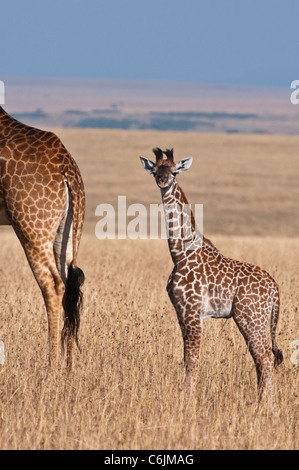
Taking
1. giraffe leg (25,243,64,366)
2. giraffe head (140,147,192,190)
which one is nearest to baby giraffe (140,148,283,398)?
giraffe head (140,147,192,190)

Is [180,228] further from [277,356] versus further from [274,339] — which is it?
[277,356]

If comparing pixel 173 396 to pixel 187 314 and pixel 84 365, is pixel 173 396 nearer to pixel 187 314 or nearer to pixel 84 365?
pixel 187 314

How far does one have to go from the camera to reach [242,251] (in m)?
18.5

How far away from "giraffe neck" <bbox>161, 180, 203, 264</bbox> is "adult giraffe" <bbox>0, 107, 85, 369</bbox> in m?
1.25

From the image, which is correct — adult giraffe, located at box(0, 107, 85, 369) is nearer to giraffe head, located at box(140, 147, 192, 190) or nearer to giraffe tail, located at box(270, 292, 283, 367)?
giraffe head, located at box(140, 147, 192, 190)

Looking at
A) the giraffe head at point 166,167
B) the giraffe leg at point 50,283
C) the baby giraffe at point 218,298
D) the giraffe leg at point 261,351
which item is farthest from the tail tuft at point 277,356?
the giraffe leg at point 50,283

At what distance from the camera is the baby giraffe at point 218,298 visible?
22.3 ft

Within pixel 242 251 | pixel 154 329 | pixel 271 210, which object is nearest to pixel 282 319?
pixel 154 329

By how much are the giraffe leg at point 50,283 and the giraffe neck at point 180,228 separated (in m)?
1.37

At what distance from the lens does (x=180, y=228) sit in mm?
7250

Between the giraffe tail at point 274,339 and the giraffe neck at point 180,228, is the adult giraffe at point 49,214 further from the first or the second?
the giraffe tail at point 274,339

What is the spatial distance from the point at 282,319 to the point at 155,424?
13.6ft

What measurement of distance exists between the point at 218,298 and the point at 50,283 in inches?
75.6

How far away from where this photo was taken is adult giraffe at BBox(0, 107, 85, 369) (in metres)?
8.05
